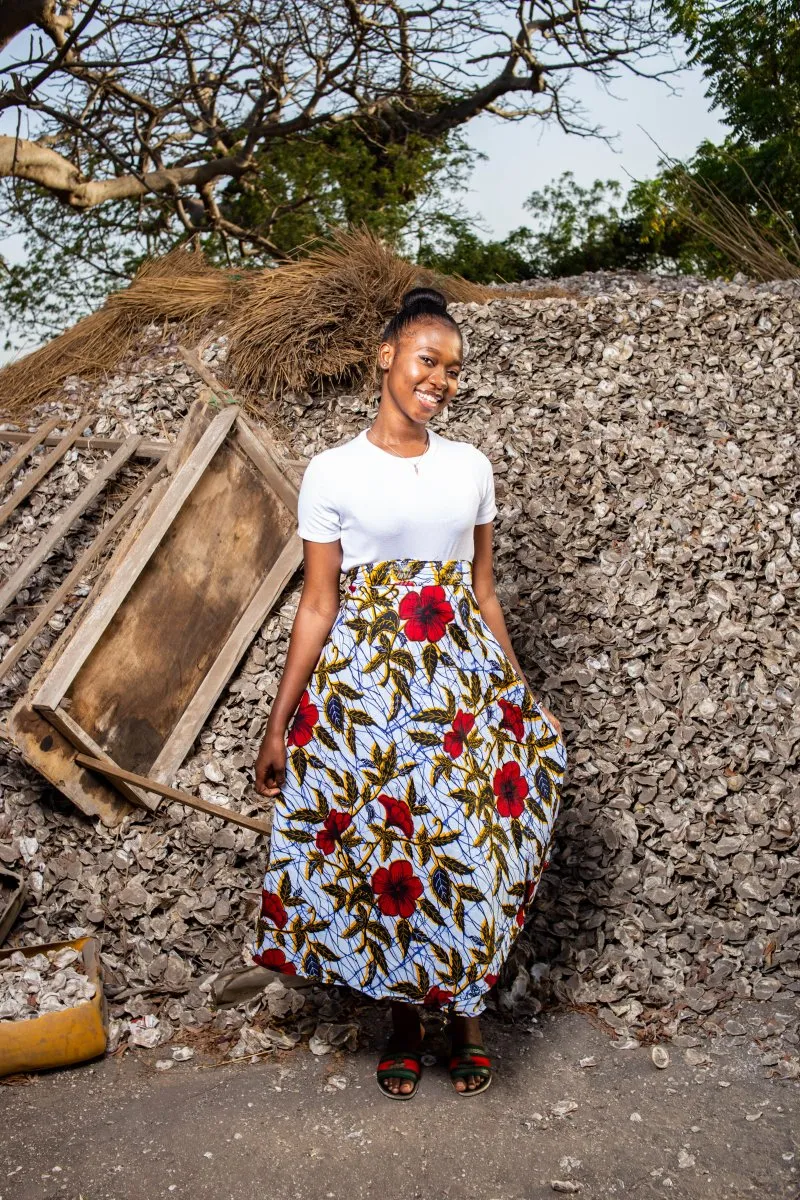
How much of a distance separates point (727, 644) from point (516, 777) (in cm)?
179

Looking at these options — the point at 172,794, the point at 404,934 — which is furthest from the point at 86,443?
the point at 404,934

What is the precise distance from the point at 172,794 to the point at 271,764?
86cm

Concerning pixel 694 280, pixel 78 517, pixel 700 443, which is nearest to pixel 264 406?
pixel 78 517

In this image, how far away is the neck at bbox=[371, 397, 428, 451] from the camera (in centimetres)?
278

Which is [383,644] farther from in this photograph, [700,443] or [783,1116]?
[700,443]

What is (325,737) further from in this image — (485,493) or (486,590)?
(485,493)

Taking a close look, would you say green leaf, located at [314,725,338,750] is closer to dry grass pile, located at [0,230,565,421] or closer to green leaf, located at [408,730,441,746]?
green leaf, located at [408,730,441,746]

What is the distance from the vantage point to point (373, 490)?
269 cm

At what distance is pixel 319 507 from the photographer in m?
2.71

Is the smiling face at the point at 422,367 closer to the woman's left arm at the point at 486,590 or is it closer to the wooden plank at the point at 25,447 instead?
the woman's left arm at the point at 486,590

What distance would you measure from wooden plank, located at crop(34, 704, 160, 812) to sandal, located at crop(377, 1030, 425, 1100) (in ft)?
4.83

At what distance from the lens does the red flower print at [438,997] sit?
2742 mm

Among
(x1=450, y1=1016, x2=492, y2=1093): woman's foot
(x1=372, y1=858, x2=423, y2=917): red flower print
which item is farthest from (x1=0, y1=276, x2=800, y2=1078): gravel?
(x1=372, y1=858, x2=423, y2=917): red flower print

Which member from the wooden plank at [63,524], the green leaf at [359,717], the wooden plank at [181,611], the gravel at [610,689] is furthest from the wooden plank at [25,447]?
the green leaf at [359,717]
